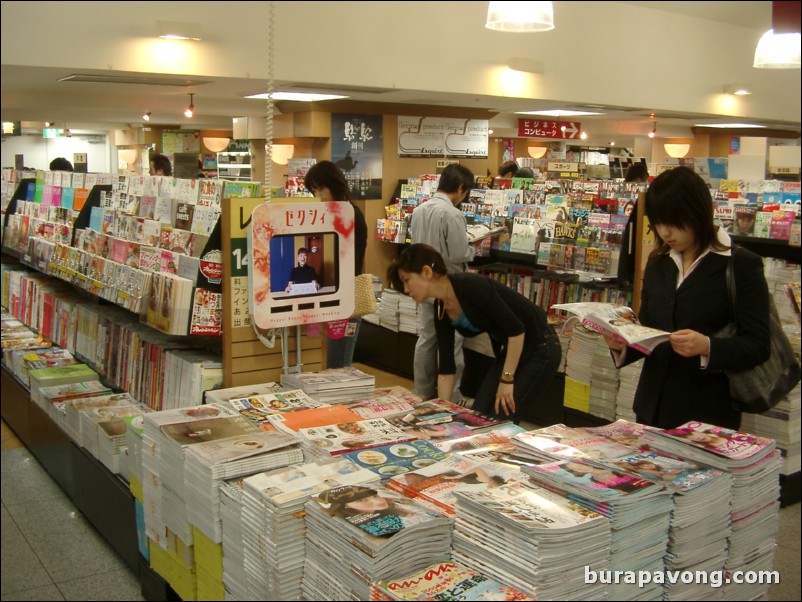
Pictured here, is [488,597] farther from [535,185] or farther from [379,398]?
[535,185]

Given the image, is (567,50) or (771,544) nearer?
(771,544)

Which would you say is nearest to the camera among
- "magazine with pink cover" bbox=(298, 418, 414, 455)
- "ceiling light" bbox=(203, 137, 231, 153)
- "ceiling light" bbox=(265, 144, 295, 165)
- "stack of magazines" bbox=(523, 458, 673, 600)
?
"stack of magazines" bbox=(523, 458, 673, 600)

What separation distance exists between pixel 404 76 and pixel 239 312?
3.05 metres

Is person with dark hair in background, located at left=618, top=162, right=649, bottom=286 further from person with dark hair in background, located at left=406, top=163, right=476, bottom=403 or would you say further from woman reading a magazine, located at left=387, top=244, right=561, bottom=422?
woman reading a magazine, located at left=387, top=244, right=561, bottom=422

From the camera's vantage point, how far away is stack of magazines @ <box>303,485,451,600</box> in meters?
1.62

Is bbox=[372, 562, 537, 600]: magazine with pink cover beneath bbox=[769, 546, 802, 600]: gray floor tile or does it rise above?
above

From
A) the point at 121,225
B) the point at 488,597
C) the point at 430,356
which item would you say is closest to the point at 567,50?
the point at 430,356

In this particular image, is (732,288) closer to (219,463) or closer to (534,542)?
(534,542)

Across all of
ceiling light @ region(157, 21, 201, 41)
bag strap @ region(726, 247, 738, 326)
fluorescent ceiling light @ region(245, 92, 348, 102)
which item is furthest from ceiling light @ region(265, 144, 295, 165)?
bag strap @ region(726, 247, 738, 326)

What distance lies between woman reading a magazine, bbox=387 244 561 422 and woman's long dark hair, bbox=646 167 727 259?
90 cm

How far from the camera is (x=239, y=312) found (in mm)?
3047

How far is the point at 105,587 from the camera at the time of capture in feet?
10.5

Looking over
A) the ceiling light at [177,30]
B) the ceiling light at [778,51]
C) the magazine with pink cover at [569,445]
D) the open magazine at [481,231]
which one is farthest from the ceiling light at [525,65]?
the magazine with pink cover at [569,445]

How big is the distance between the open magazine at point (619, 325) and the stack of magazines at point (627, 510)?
0.58m
